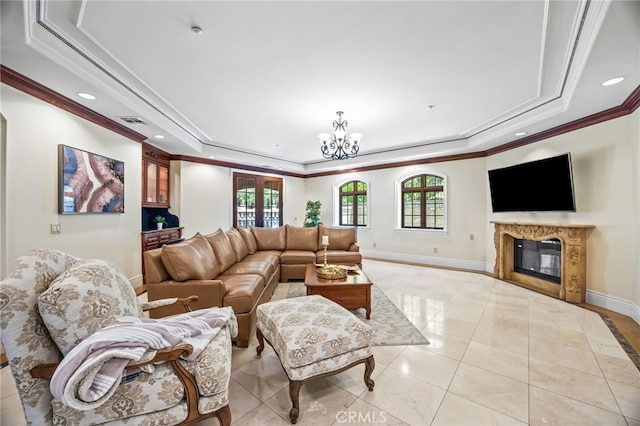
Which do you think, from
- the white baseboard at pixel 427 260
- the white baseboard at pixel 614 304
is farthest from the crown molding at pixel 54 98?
the white baseboard at pixel 614 304

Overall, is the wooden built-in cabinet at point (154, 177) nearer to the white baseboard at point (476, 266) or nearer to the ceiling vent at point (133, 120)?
the ceiling vent at point (133, 120)

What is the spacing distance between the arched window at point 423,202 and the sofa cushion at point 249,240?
149 inches

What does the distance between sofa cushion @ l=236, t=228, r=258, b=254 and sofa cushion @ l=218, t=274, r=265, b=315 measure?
1709 mm

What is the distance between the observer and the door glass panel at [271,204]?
7266 millimetres

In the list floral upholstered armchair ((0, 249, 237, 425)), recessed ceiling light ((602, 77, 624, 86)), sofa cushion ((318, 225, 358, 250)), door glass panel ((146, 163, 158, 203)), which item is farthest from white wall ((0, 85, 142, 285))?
recessed ceiling light ((602, 77, 624, 86))

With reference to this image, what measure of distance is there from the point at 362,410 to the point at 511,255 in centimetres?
455

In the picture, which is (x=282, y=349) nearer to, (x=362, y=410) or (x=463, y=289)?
(x=362, y=410)

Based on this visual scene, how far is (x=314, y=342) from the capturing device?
1.63 meters

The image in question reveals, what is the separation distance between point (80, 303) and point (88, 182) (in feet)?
9.05

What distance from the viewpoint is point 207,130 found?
15.3 ft

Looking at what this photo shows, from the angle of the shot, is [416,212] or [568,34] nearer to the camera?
[568,34]

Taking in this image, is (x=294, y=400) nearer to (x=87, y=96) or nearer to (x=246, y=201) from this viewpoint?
(x=87, y=96)

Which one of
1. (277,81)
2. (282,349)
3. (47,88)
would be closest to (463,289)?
(282,349)

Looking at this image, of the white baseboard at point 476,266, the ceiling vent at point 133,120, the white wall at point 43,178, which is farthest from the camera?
the ceiling vent at point 133,120
